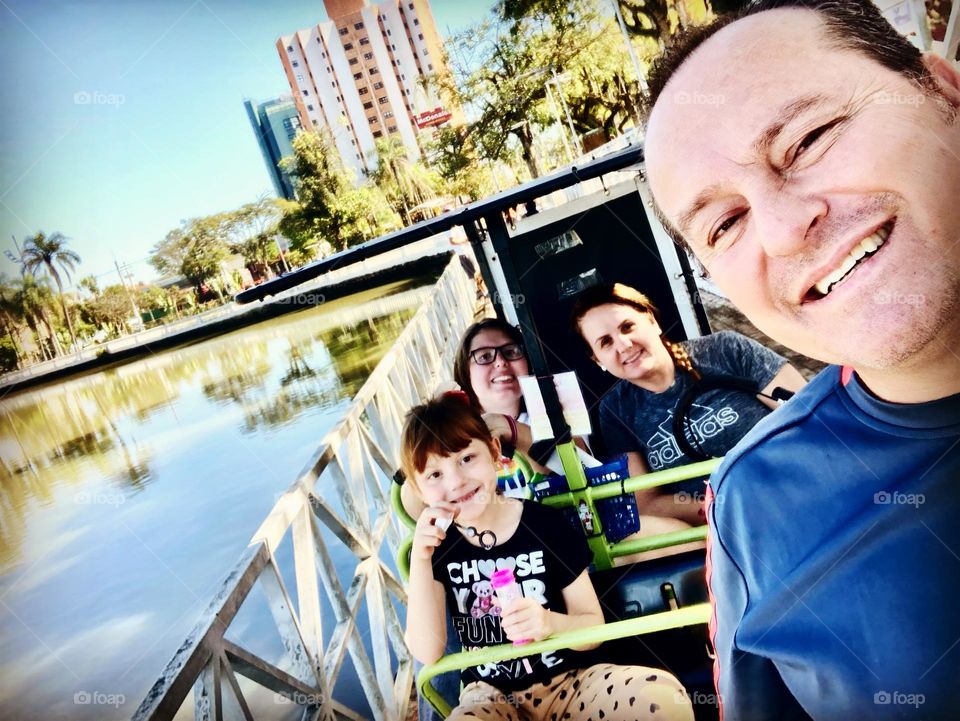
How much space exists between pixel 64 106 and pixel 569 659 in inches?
1058

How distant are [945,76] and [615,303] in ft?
5.31

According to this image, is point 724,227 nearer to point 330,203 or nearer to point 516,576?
point 516,576

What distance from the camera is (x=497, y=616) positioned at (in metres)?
1.58

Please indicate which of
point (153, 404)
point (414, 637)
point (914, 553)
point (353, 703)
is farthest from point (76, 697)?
point (153, 404)

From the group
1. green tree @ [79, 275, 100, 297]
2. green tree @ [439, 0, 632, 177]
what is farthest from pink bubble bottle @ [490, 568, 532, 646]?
green tree @ [79, 275, 100, 297]

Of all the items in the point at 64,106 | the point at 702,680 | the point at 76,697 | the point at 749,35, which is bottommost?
the point at 76,697

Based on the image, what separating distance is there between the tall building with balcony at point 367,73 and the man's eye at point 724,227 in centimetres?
588

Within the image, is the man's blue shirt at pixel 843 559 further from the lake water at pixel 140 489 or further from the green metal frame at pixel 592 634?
the lake water at pixel 140 489

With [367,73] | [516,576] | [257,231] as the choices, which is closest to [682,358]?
[516,576]

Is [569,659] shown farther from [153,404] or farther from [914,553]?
[153,404]

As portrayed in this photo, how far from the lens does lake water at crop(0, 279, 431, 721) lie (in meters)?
7.00

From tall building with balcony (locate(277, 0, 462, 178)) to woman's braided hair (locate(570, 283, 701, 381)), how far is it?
4.68 meters

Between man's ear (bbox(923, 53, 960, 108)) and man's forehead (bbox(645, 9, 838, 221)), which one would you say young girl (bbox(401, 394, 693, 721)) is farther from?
man's ear (bbox(923, 53, 960, 108))

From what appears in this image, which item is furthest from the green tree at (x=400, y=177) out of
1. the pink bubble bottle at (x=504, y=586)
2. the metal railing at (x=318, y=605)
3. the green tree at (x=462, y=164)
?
the pink bubble bottle at (x=504, y=586)
